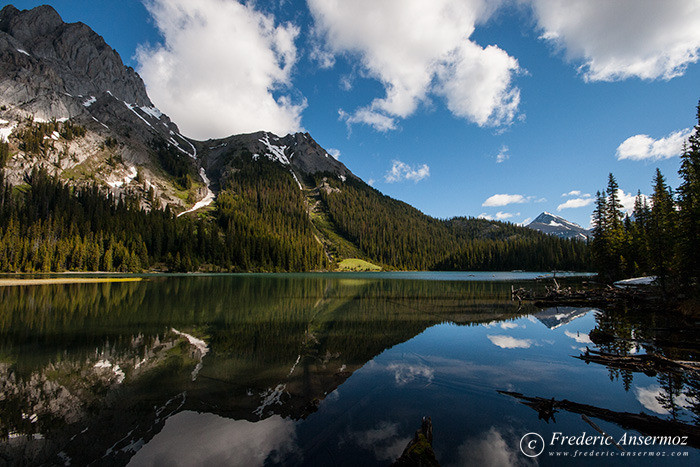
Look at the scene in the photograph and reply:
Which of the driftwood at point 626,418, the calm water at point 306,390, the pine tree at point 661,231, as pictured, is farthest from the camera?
the pine tree at point 661,231

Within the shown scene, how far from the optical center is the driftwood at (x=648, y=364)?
10.9m

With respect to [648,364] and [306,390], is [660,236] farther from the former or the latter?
[306,390]

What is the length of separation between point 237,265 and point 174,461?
148 m

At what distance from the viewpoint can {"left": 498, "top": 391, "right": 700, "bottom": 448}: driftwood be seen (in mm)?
7137

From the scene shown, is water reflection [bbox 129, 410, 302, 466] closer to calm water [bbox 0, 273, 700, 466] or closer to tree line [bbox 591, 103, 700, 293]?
calm water [bbox 0, 273, 700, 466]

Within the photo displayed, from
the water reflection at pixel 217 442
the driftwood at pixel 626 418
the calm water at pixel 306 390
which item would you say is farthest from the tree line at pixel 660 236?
the water reflection at pixel 217 442

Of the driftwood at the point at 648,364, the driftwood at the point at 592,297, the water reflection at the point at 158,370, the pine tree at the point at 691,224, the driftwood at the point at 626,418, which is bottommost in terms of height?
the water reflection at the point at 158,370

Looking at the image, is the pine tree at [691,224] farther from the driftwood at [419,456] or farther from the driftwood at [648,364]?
the driftwood at [419,456]

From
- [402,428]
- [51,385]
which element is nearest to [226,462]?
[402,428]

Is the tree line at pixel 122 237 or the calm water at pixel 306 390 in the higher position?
the tree line at pixel 122 237

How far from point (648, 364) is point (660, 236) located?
102 feet

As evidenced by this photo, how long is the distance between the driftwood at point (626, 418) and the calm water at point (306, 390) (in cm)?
22

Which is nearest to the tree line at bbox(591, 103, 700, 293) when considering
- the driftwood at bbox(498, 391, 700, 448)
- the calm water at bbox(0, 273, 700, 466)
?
the calm water at bbox(0, 273, 700, 466)

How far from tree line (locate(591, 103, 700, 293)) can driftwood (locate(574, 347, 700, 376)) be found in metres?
24.1
